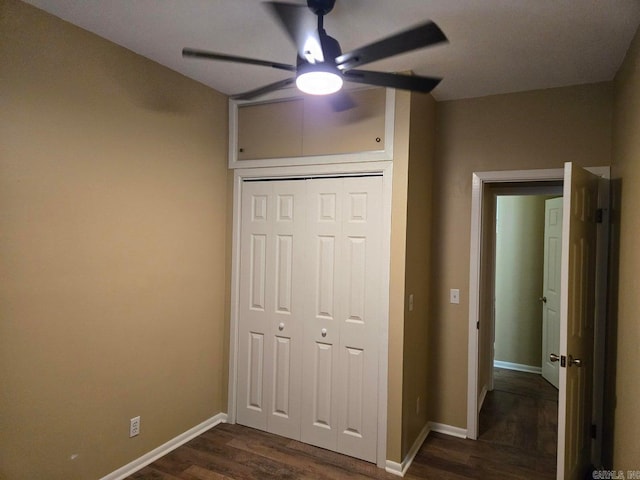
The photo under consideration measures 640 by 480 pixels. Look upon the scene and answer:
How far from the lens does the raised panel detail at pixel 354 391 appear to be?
8.92 ft

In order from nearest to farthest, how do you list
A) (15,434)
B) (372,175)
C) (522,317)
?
(15,434) → (372,175) → (522,317)

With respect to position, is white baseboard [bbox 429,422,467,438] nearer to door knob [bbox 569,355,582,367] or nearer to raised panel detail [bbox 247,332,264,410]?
door knob [bbox 569,355,582,367]

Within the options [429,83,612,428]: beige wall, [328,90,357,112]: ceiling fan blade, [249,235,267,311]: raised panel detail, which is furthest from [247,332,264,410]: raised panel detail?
[328,90,357,112]: ceiling fan blade

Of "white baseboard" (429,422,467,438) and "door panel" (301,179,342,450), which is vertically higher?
"door panel" (301,179,342,450)

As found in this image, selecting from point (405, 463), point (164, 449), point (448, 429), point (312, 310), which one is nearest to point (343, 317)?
point (312, 310)

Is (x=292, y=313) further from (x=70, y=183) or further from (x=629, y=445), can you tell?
(x=629, y=445)

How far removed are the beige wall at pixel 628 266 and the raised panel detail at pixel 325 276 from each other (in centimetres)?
170

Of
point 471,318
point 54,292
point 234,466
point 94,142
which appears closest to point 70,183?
point 94,142

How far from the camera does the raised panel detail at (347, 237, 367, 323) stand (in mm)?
2711

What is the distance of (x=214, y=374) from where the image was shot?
3141 millimetres

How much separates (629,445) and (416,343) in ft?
4.16

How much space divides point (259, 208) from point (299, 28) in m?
1.65

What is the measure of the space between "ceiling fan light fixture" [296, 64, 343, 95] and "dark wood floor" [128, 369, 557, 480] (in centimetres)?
231

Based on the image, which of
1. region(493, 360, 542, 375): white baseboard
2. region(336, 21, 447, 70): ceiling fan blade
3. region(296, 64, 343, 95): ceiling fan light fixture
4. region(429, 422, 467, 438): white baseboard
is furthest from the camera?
region(493, 360, 542, 375): white baseboard
